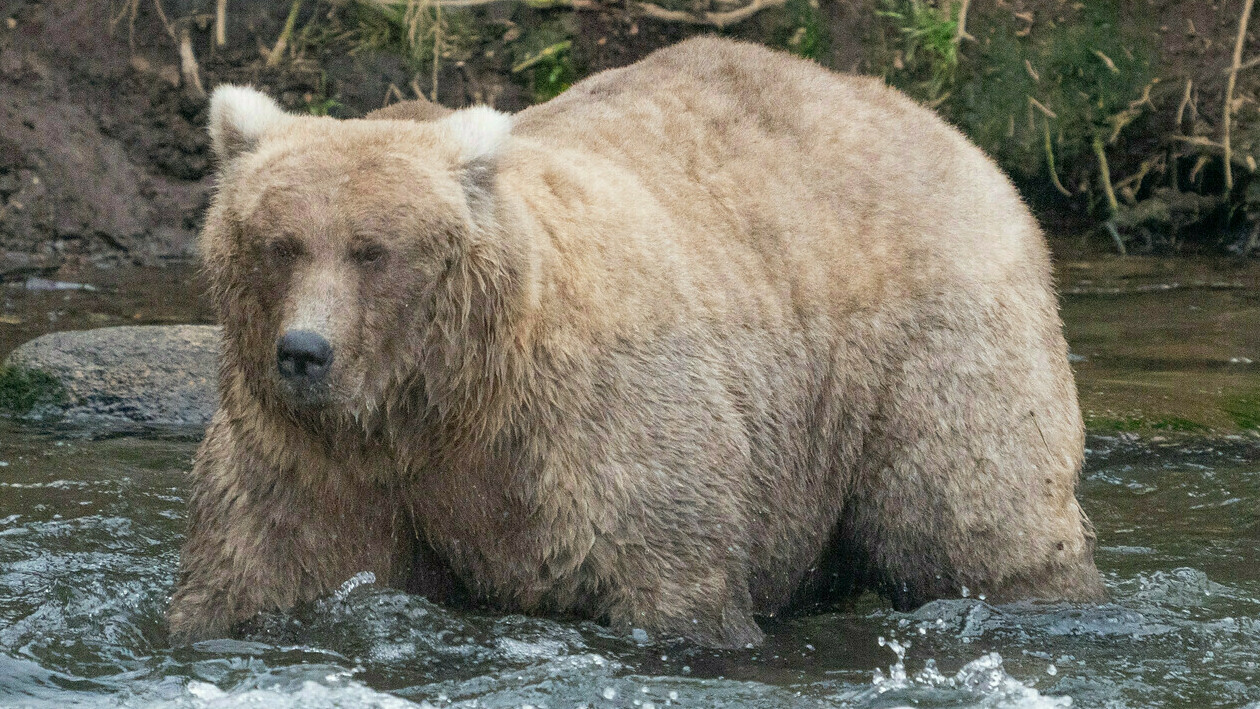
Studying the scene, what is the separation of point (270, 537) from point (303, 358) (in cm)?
76

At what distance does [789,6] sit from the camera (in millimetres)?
11617

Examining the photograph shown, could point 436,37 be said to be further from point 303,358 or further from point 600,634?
point 303,358

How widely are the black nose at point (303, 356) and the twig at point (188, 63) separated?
8.30 meters

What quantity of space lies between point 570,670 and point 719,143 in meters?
1.88

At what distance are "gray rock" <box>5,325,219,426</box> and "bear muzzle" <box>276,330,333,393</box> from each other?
4.41m

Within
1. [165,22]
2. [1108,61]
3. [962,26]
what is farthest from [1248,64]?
[165,22]

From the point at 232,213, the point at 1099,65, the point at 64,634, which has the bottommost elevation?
the point at 64,634

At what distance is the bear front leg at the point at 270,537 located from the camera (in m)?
4.20

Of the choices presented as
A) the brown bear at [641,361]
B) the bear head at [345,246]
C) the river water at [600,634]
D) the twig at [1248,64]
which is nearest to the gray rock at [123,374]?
Answer: the river water at [600,634]

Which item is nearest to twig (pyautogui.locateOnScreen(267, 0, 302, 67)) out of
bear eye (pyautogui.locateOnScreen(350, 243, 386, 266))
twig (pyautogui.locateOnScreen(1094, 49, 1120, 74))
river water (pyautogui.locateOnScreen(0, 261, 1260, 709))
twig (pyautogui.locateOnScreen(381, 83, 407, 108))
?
twig (pyautogui.locateOnScreen(381, 83, 407, 108))

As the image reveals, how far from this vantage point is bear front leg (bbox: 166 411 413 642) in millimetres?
4195

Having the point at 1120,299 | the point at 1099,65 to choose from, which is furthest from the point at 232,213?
the point at 1099,65

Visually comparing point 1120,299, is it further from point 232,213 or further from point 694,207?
point 232,213

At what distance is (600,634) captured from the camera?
431 cm
